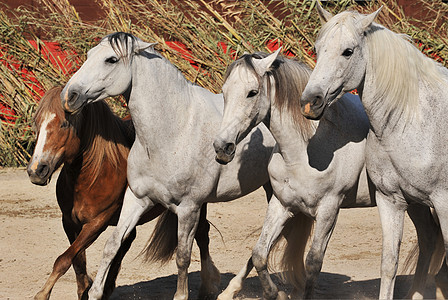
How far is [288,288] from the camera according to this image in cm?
596

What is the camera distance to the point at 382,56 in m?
4.00

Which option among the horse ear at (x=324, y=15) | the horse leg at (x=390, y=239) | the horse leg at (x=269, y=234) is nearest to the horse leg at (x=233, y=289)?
the horse leg at (x=269, y=234)

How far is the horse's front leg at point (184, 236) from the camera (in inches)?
186

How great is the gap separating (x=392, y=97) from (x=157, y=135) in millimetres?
1476

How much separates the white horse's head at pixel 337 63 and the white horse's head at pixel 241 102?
41cm

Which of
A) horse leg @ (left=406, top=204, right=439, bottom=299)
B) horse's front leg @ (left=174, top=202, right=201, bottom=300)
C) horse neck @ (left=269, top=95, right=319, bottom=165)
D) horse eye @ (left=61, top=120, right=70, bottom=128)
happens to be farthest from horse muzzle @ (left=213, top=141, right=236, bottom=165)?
horse leg @ (left=406, top=204, right=439, bottom=299)

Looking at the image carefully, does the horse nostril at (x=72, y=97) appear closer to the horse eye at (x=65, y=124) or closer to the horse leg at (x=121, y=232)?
the horse eye at (x=65, y=124)

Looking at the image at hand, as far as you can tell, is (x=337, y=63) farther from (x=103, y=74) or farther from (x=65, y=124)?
(x=65, y=124)

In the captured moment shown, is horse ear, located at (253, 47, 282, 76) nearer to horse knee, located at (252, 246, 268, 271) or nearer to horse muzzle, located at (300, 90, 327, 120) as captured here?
horse muzzle, located at (300, 90, 327, 120)

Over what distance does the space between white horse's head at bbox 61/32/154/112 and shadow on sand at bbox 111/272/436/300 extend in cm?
177

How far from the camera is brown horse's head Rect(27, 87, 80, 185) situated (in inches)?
183

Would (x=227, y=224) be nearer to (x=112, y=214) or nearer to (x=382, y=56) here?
(x=112, y=214)

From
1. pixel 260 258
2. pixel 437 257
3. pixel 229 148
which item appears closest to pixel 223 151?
pixel 229 148

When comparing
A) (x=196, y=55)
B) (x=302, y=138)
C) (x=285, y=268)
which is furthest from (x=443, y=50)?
(x=302, y=138)
